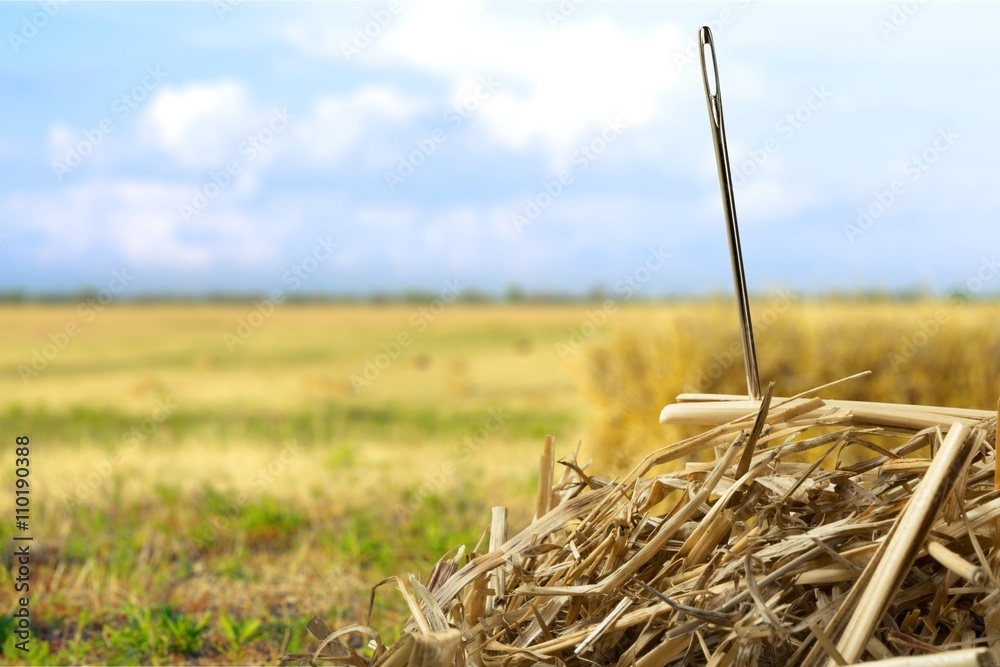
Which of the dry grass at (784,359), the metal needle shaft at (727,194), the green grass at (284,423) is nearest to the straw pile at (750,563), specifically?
the metal needle shaft at (727,194)

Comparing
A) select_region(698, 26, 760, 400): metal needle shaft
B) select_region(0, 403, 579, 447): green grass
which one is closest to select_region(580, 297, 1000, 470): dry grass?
select_region(0, 403, 579, 447): green grass

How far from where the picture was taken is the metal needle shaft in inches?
60.1

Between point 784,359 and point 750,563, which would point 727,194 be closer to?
point 750,563

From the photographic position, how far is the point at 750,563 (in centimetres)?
132

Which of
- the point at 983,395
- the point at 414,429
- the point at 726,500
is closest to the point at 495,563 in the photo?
the point at 726,500

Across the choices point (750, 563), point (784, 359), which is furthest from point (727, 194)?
point (784, 359)

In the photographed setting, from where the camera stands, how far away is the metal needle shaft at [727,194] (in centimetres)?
153

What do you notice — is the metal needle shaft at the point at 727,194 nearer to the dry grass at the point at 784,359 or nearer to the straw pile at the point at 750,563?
the straw pile at the point at 750,563

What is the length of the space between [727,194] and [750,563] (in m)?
0.63

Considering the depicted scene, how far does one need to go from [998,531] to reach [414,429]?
283 inches

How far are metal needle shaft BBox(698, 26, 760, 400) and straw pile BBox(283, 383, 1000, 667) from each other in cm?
11

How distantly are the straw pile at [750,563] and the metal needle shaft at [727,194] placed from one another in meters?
0.11

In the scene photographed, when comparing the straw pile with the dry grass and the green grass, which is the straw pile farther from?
the green grass

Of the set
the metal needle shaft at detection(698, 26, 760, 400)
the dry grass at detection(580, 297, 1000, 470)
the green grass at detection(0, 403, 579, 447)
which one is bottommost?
the green grass at detection(0, 403, 579, 447)
